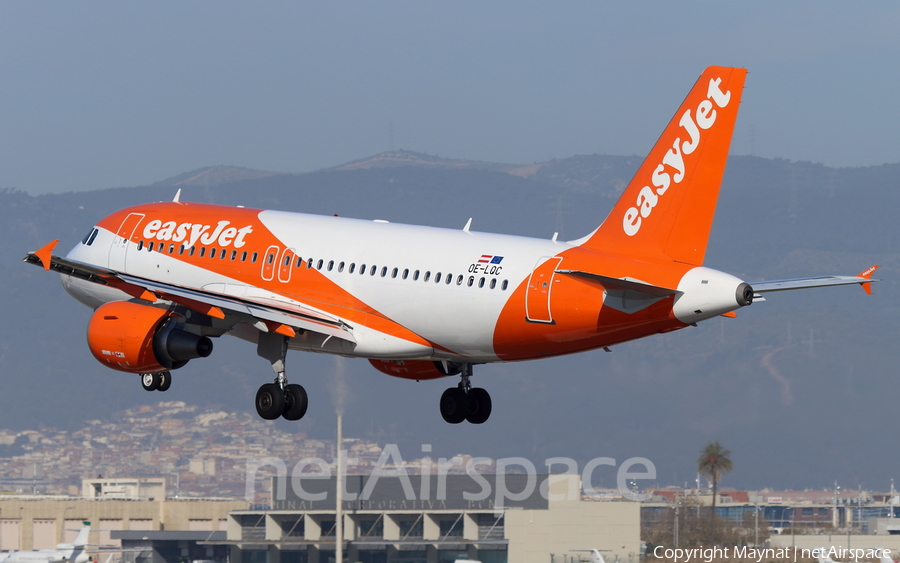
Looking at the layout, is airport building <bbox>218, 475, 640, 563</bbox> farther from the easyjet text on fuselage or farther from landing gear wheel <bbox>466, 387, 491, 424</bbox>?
the easyjet text on fuselage

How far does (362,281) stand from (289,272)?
107 inches

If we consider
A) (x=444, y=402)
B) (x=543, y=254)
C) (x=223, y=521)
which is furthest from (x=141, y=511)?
(x=543, y=254)

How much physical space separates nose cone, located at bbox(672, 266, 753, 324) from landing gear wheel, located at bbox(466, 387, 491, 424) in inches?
427

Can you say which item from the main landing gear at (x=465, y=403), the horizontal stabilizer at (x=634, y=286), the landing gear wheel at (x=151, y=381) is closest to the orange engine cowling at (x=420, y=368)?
the main landing gear at (x=465, y=403)

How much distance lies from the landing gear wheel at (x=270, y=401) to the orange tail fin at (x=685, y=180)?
1134cm

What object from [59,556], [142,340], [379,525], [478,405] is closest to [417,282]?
[478,405]

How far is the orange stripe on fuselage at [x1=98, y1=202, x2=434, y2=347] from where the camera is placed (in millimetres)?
43188

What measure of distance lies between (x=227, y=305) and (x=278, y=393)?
316 cm

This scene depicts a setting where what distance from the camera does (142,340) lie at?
142ft

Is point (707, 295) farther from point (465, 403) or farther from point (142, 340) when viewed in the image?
point (142, 340)

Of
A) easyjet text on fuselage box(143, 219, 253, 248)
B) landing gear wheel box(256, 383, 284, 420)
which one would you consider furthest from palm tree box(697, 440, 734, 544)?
landing gear wheel box(256, 383, 284, 420)

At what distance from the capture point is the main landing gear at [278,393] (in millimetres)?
43469

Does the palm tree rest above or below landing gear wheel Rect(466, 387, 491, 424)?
below

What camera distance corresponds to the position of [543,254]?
3962 centimetres
